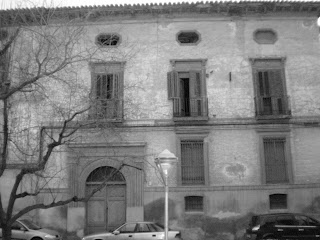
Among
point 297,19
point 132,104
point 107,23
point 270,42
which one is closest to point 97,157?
point 132,104

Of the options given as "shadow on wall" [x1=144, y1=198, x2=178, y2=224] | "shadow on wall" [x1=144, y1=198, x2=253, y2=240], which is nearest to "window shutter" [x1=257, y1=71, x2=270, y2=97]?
"shadow on wall" [x1=144, y1=198, x2=253, y2=240]

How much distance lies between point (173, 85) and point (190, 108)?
1.41 metres

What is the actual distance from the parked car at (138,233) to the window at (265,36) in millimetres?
10751

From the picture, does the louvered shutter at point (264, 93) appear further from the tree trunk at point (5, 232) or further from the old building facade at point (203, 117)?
the tree trunk at point (5, 232)

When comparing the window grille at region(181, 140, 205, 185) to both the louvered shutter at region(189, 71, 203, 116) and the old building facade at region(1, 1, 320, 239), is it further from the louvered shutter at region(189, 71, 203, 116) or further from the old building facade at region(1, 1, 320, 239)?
the louvered shutter at region(189, 71, 203, 116)

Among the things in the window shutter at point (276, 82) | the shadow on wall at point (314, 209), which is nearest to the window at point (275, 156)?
the shadow on wall at point (314, 209)

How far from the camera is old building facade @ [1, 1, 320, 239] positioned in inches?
739

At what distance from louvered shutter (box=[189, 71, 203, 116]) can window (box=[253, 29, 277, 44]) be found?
362cm

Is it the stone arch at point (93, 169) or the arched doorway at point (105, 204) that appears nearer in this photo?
the arched doorway at point (105, 204)

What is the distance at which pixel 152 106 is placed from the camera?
19641 millimetres

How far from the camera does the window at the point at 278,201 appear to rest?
746 inches

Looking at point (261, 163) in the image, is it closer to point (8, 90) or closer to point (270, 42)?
point (270, 42)

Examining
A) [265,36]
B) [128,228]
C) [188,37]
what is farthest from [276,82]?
[128,228]

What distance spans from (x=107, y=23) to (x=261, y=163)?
10444mm
